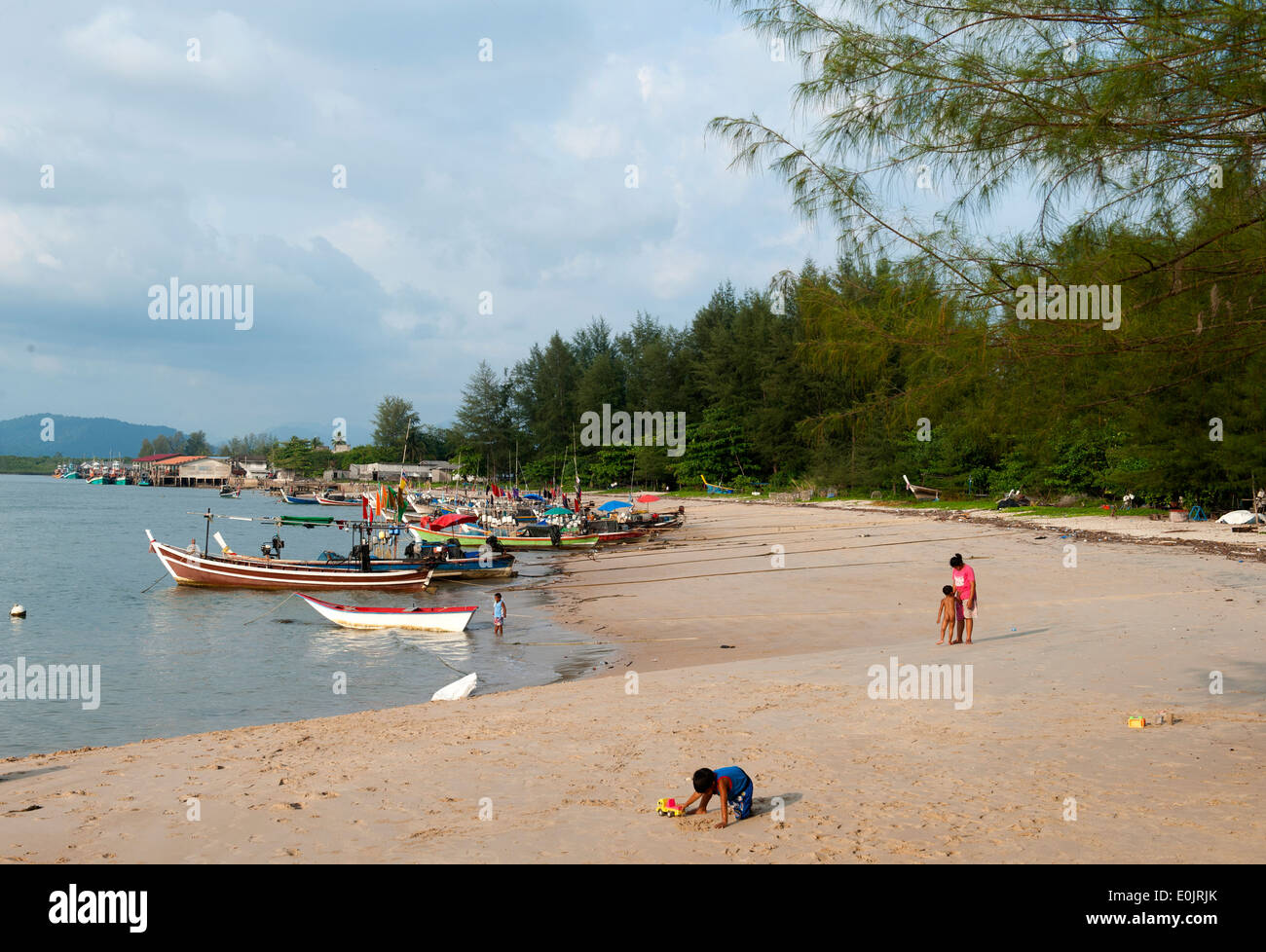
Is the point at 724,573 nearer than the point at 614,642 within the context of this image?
No

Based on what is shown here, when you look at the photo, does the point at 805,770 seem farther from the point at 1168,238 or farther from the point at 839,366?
the point at 1168,238

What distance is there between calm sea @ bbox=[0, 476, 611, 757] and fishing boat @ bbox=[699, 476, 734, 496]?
3699cm

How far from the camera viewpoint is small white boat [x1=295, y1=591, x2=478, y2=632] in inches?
906

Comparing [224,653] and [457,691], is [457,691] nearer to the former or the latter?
[457,691]

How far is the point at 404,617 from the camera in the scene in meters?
23.7

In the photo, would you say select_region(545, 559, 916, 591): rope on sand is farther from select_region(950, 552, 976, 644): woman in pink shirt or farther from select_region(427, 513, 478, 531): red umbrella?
select_region(950, 552, 976, 644): woman in pink shirt

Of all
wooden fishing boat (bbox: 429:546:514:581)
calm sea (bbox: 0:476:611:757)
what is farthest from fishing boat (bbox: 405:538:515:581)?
calm sea (bbox: 0:476:611:757)

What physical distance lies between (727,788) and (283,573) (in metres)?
28.7

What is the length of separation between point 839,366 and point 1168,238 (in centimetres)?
252

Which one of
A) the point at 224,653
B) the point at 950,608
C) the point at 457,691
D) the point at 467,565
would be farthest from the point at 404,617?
the point at 950,608

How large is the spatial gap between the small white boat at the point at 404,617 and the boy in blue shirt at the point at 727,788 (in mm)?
16223

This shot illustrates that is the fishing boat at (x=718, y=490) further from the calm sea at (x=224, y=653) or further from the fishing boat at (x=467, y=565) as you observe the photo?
the fishing boat at (x=467, y=565)

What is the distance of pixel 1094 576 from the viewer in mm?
22031

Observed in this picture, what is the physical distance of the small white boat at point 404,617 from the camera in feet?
75.5
